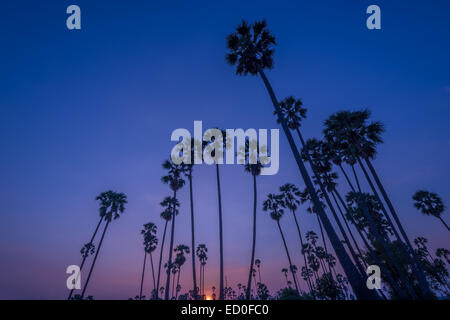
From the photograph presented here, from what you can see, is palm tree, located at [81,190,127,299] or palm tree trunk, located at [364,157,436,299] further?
palm tree, located at [81,190,127,299]

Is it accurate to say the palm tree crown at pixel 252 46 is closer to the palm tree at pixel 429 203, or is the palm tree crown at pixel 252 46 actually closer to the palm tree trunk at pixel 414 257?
the palm tree trunk at pixel 414 257

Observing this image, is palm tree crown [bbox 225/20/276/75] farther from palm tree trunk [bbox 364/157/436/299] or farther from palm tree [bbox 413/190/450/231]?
palm tree [bbox 413/190/450/231]

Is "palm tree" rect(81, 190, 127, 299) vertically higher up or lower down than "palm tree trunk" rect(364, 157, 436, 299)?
higher up

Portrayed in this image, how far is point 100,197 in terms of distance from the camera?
37.0 meters

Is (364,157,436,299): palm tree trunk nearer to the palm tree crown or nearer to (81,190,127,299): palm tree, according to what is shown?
the palm tree crown

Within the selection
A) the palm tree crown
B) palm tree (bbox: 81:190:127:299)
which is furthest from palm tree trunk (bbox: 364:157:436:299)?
palm tree (bbox: 81:190:127:299)

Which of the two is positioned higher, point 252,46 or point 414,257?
point 252,46

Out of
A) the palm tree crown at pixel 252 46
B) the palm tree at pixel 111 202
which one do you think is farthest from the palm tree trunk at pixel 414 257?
the palm tree at pixel 111 202

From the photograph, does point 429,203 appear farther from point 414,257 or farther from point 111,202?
point 111,202

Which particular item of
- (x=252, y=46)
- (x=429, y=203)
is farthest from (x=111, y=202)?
(x=429, y=203)

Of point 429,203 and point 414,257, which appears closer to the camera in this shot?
point 414,257
